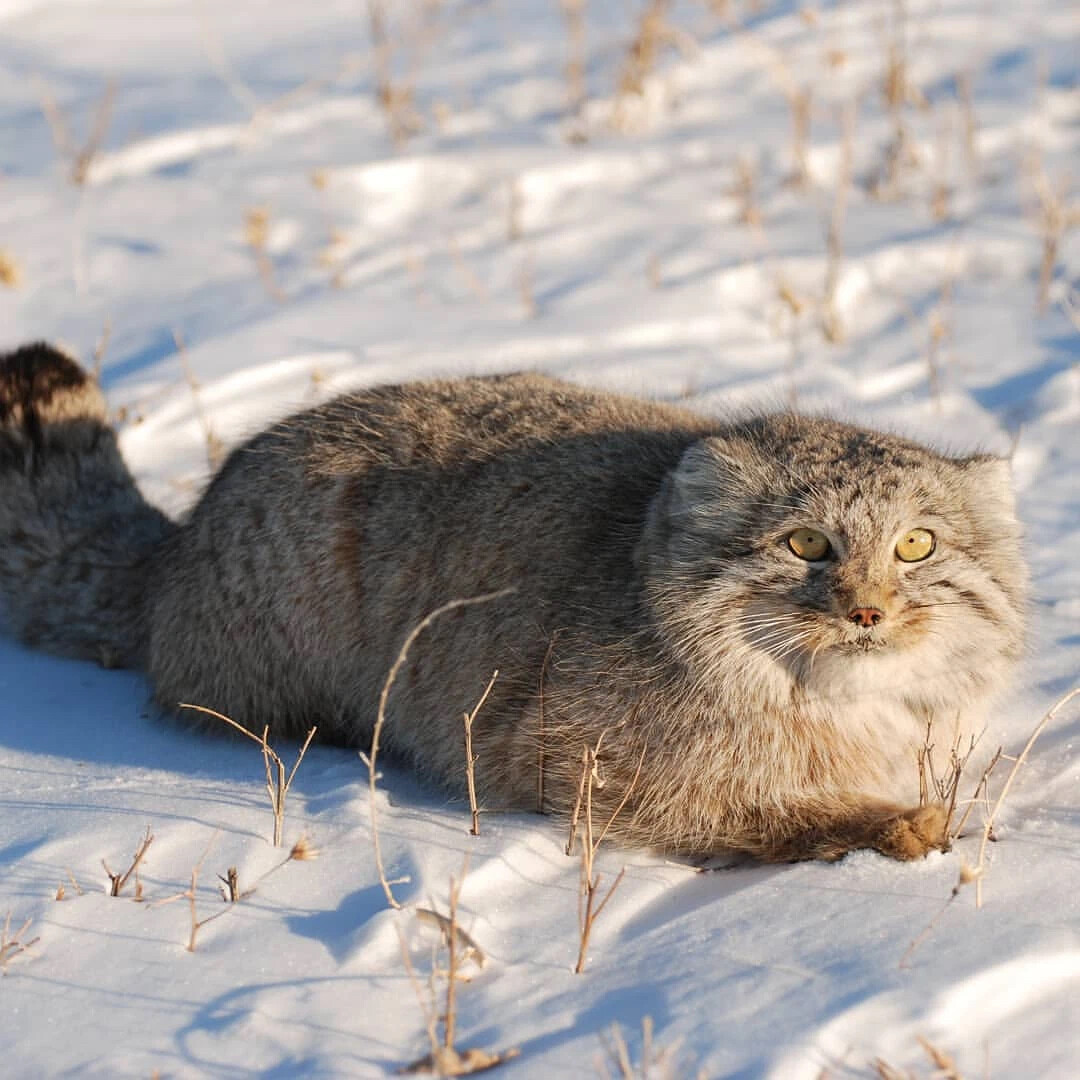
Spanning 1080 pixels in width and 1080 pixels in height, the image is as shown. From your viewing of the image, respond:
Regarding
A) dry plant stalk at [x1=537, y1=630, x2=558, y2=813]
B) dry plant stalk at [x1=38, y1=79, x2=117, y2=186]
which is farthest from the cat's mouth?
dry plant stalk at [x1=38, y1=79, x2=117, y2=186]

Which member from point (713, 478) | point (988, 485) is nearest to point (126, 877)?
point (713, 478)

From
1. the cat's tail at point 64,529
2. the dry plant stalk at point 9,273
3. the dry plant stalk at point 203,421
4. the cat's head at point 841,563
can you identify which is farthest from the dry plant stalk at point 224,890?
the dry plant stalk at point 9,273

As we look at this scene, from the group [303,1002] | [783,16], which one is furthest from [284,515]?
[783,16]

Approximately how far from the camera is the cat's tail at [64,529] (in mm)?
5496

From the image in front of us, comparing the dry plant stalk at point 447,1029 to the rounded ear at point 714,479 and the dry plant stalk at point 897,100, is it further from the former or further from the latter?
the dry plant stalk at point 897,100

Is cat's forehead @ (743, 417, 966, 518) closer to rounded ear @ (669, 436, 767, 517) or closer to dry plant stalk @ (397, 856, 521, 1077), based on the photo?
rounded ear @ (669, 436, 767, 517)

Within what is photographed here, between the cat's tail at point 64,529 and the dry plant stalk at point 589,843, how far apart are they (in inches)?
80.8

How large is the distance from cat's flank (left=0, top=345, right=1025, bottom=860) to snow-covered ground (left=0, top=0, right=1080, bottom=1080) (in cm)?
22

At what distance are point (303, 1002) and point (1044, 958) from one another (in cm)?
166

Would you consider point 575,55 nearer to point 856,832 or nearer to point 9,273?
point 9,273

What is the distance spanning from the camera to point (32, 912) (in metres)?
3.69

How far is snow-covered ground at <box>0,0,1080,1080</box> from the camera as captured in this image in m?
3.30

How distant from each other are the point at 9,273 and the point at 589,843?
5.52 meters

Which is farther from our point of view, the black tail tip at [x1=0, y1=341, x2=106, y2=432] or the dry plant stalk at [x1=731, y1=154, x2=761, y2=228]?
the dry plant stalk at [x1=731, y1=154, x2=761, y2=228]
